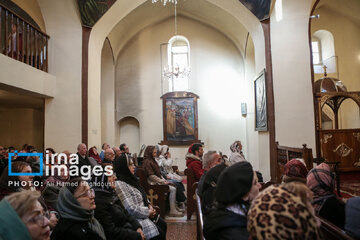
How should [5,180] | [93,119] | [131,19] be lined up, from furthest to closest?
[131,19]
[93,119]
[5,180]

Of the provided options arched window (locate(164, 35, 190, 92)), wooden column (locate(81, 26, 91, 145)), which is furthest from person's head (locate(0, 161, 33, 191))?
arched window (locate(164, 35, 190, 92))

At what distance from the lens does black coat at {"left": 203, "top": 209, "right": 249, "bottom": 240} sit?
167 centimetres

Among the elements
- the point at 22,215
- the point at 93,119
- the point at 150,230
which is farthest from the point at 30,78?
the point at 22,215

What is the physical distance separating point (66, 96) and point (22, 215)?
6652mm

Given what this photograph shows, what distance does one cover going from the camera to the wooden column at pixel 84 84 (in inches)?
297

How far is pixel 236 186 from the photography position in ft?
5.65

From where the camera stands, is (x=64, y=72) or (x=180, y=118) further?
(x=180, y=118)

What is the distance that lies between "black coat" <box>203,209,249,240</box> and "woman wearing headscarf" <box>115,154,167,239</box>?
1.50 metres

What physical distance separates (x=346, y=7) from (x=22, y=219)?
11762 millimetres

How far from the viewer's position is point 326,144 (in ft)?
20.4

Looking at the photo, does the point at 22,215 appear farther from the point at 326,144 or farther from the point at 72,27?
the point at 72,27

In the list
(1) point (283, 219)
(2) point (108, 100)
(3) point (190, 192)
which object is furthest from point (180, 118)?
(1) point (283, 219)

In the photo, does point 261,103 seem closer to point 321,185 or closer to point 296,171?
point 296,171

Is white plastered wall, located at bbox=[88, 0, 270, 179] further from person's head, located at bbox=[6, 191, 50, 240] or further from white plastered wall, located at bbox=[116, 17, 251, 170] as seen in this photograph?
person's head, located at bbox=[6, 191, 50, 240]
